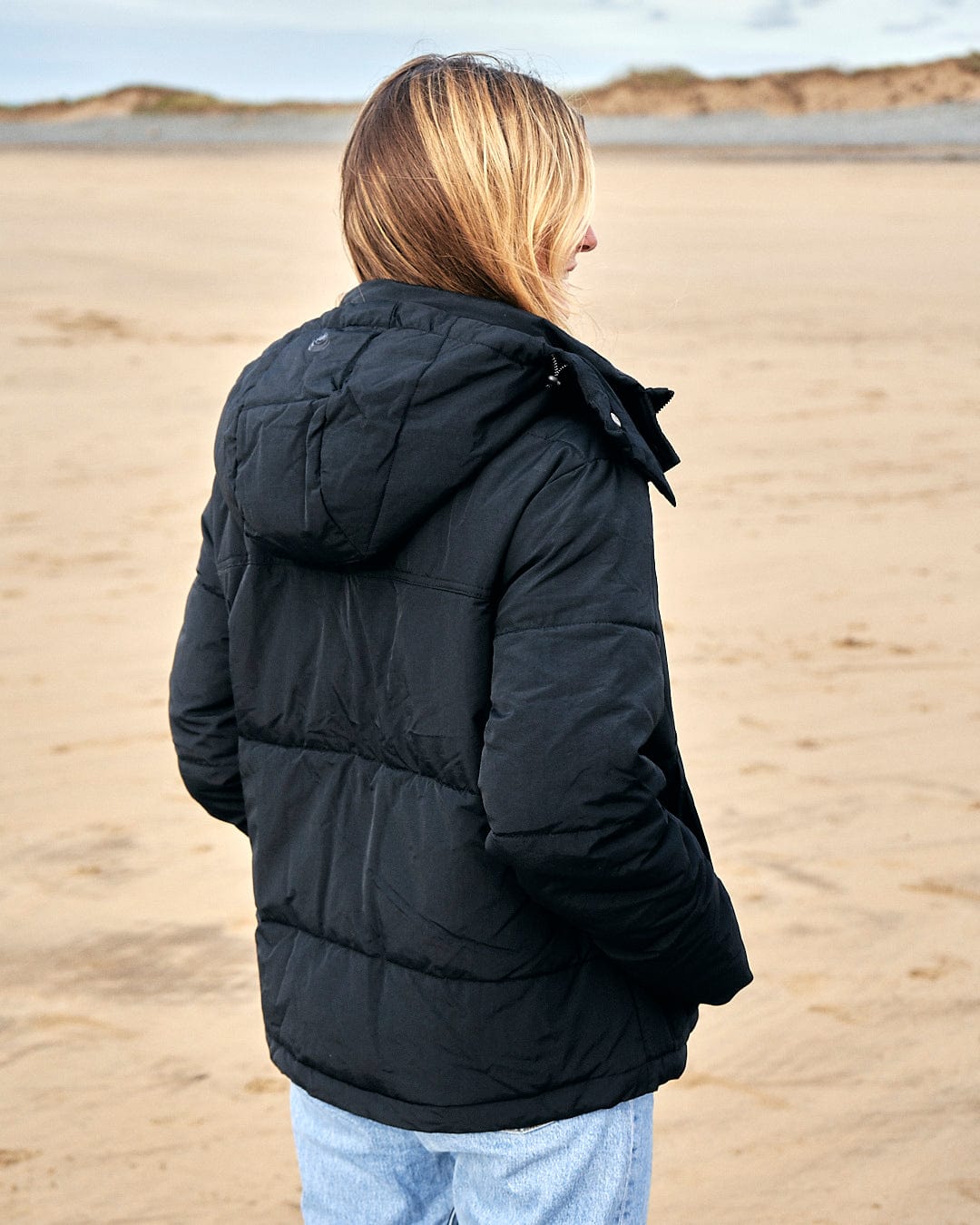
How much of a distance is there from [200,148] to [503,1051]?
44017 millimetres

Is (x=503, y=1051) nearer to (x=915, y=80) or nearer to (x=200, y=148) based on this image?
(x=200, y=148)

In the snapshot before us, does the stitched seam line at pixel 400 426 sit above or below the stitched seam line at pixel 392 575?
above

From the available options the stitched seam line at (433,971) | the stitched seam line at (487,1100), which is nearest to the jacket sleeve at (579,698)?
the stitched seam line at (433,971)

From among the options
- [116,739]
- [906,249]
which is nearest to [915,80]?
[906,249]

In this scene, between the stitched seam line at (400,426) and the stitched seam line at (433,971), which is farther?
the stitched seam line at (433,971)

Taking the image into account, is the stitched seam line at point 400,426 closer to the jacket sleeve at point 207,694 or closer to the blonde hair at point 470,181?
the blonde hair at point 470,181

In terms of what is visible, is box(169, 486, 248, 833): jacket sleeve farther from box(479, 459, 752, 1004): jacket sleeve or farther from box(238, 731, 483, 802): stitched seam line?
box(479, 459, 752, 1004): jacket sleeve

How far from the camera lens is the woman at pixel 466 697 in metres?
1.28

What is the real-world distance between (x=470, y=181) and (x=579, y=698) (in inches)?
20.6

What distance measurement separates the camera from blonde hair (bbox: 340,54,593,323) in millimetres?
1343

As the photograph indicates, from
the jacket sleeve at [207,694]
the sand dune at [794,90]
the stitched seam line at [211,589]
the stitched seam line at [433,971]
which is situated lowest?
the stitched seam line at [433,971]

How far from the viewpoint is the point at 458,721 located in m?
1.34

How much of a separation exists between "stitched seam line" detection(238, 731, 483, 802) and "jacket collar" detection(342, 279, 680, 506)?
0.36 metres

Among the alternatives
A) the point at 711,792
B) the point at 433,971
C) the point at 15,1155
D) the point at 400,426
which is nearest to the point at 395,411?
the point at 400,426
